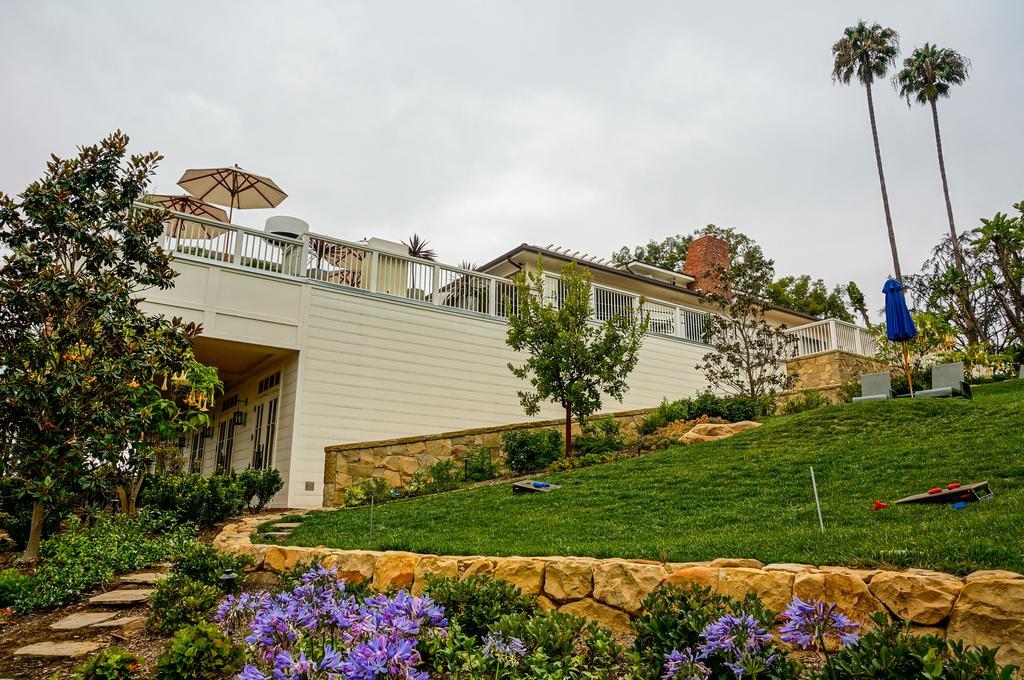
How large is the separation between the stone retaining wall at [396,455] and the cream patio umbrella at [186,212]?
4.05m

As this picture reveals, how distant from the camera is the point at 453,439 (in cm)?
1109

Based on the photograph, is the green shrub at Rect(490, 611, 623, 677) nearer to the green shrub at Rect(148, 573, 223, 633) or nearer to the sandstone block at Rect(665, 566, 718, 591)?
the sandstone block at Rect(665, 566, 718, 591)

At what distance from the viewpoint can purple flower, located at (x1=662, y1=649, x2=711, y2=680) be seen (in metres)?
2.60

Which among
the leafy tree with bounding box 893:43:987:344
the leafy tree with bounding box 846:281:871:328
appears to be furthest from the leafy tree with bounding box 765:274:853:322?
the leafy tree with bounding box 893:43:987:344

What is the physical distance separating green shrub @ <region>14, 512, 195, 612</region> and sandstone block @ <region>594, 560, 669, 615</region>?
14.5 ft

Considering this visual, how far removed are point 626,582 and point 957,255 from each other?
2325cm

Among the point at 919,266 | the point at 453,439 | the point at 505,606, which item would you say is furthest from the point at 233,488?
the point at 919,266

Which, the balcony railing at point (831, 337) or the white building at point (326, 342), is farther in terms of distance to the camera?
the balcony railing at point (831, 337)

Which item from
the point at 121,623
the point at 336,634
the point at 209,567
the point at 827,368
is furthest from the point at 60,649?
the point at 827,368

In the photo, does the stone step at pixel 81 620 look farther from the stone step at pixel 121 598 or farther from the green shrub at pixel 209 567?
the green shrub at pixel 209 567

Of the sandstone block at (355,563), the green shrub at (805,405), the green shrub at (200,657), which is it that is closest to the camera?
the green shrub at (200,657)

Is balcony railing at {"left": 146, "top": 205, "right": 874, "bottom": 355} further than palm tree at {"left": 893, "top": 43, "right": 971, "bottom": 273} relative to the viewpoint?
No

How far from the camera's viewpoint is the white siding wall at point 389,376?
36.8 feet

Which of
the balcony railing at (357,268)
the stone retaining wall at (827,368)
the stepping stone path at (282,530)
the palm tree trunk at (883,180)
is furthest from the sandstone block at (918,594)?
the palm tree trunk at (883,180)
